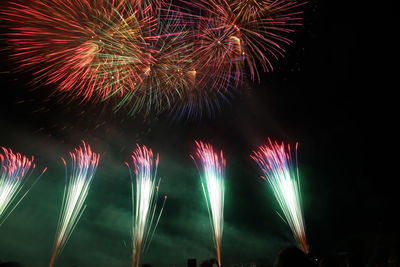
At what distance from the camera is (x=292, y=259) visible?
3549 mm

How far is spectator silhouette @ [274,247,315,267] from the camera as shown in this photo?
11.6 feet

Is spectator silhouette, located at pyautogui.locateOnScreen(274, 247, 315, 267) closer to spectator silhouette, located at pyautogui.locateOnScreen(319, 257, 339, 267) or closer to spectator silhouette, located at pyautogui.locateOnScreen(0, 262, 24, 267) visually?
spectator silhouette, located at pyautogui.locateOnScreen(0, 262, 24, 267)

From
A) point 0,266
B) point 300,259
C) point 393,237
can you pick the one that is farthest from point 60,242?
point 393,237

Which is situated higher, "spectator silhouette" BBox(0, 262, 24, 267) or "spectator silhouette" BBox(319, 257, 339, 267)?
"spectator silhouette" BBox(0, 262, 24, 267)

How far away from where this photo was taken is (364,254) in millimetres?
83312

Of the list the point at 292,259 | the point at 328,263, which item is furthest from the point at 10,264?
the point at 328,263

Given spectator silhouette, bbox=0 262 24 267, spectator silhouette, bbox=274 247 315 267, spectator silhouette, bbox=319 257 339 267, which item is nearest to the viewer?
spectator silhouette, bbox=274 247 315 267

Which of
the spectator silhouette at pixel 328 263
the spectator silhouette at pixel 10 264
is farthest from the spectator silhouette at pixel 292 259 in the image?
the spectator silhouette at pixel 328 263

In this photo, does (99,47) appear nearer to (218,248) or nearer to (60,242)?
(60,242)

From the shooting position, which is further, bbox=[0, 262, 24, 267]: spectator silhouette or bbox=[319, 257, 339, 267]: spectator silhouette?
bbox=[319, 257, 339, 267]: spectator silhouette

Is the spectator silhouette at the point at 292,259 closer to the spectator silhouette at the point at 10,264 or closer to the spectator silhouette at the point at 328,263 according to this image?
the spectator silhouette at the point at 10,264

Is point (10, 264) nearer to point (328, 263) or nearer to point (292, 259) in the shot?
point (292, 259)

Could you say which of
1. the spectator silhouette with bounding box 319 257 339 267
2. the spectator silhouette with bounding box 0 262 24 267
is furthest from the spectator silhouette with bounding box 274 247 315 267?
the spectator silhouette with bounding box 319 257 339 267

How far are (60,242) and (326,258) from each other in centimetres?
1868
